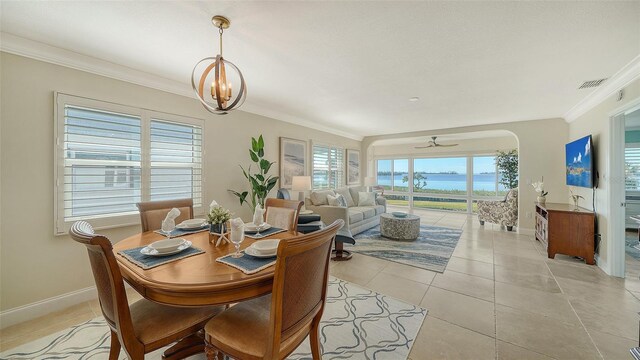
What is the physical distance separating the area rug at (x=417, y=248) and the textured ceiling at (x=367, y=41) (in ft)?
8.17

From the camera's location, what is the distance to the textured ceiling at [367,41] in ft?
5.42

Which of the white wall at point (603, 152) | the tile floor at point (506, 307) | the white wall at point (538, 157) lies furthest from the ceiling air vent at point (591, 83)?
the tile floor at point (506, 307)

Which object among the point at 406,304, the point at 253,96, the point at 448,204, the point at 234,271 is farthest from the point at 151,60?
the point at 448,204

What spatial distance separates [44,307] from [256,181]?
8.33 feet

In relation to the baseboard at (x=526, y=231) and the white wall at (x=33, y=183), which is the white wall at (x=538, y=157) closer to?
the baseboard at (x=526, y=231)

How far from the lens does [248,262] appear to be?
133cm

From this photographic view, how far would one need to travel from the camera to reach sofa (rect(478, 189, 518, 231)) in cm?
509

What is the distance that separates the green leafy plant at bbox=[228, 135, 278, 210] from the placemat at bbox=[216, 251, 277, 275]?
94.4 inches

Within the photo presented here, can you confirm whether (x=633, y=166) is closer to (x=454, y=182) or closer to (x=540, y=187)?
(x=540, y=187)

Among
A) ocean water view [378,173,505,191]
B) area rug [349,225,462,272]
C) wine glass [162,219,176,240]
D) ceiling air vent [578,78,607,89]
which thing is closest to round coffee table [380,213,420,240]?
area rug [349,225,462,272]

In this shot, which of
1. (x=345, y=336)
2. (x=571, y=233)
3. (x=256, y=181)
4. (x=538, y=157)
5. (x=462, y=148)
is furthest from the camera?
(x=462, y=148)

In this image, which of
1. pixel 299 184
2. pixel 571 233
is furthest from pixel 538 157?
pixel 299 184

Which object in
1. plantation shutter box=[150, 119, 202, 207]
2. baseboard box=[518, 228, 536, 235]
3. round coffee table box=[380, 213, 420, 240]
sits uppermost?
plantation shutter box=[150, 119, 202, 207]

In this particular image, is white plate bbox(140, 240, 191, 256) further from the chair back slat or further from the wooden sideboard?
the wooden sideboard
